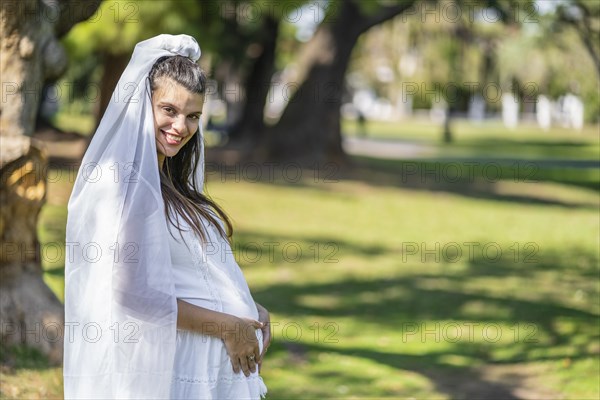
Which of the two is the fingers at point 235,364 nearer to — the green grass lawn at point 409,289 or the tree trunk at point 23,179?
the green grass lawn at point 409,289

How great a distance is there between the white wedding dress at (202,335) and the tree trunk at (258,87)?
25.5m

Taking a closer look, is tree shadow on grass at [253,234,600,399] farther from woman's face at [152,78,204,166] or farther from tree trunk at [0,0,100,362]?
woman's face at [152,78,204,166]

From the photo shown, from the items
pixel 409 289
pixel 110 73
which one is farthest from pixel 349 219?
pixel 409 289

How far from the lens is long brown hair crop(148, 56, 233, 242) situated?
2979 mm

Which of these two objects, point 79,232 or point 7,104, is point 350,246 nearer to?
point 7,104

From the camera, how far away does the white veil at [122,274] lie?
279cm


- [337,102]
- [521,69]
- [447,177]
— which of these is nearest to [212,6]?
[337,102]

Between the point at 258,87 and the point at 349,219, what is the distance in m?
13.2

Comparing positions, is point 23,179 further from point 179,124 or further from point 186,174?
point 179,124

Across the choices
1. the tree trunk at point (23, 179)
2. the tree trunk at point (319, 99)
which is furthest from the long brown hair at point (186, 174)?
the tree trunk at point (319, 99)

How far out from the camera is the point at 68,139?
90.2ft

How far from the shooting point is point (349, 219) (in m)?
16.9

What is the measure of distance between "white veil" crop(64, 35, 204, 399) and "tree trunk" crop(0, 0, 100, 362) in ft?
9.32

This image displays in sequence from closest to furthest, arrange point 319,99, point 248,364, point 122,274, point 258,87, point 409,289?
point 122,274 < point 248,364 < point 409,289 < point 319,99 < point 258,87
